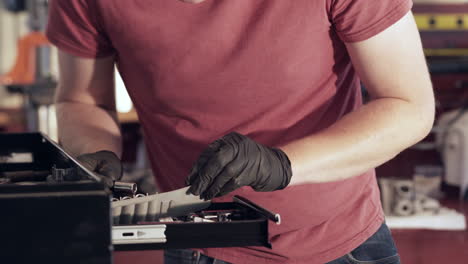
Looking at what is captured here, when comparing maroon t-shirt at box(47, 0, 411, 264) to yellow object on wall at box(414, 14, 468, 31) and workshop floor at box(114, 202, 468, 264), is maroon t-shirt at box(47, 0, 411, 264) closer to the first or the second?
workshop floor at box(114, 202, 468, 264)

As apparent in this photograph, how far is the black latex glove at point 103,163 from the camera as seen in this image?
1009 millimetres

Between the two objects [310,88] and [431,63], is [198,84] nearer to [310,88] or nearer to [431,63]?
[310,88]

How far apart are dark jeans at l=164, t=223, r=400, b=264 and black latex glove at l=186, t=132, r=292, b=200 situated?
29 centimetres

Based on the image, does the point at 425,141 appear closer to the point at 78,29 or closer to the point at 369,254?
the point at 369,254

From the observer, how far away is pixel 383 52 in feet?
3.27

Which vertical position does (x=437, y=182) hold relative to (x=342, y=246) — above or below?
below

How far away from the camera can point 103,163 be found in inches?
41.3

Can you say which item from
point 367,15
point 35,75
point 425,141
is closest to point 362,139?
point 367,15

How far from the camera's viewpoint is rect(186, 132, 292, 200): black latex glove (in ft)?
2.73

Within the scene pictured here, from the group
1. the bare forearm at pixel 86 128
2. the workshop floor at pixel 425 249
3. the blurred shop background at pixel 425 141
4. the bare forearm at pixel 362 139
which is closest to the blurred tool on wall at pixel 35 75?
the blurred shop background at pixel 425 141

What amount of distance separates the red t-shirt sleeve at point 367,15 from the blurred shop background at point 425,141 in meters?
1.61

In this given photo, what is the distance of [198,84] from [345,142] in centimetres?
25

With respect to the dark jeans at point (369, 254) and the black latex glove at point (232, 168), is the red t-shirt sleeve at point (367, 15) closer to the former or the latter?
the black latex glove at point (232, 168)

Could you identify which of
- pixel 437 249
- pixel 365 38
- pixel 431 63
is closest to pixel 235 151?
pixel 365 38
